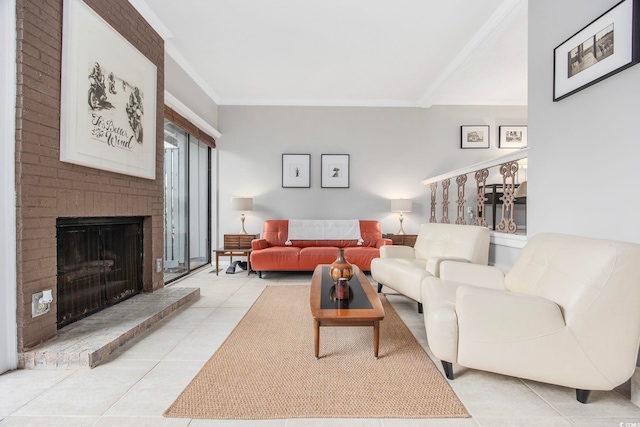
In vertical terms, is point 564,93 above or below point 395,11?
below

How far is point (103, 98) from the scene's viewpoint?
2.29m

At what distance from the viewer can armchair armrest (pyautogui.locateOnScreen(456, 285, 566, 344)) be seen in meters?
1.42

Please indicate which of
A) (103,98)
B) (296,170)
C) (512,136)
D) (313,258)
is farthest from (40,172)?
(512,136)

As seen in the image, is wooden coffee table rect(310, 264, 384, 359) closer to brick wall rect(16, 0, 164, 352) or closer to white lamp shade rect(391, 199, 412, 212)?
brick wall rect(16, 0, 164, 352)

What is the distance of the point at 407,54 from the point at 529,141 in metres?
1.94

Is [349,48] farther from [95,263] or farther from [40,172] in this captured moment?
[95,263]

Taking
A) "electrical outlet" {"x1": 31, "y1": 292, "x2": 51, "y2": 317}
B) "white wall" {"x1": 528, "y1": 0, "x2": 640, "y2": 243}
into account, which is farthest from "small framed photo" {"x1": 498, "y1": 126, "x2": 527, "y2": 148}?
"electrical outlet" {"x1": 31, "y1": 292, "x2": 51, "y2": 317}

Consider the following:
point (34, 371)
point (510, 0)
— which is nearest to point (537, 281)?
point (510, 0)

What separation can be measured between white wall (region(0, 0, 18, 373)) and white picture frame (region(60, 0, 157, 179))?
277 mm

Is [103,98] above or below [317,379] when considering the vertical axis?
above

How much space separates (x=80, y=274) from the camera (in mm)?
2303

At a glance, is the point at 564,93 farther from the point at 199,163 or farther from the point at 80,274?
the point at 199,163

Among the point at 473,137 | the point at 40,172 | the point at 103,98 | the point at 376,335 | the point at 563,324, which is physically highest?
the point at 473,137

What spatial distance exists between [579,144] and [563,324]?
4.35ft
